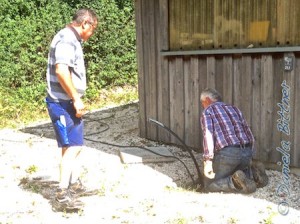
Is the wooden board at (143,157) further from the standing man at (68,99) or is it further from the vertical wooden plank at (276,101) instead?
the standing man at (68,99)

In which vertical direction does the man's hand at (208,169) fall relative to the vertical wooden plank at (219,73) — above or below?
below

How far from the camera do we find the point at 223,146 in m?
5.61

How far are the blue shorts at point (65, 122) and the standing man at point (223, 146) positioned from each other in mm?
1579

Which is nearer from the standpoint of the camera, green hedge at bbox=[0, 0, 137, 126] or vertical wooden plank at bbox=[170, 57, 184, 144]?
vertical wooden plank at bbox=[170, 57, 184, 144]

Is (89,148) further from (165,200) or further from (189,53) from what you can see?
(165,200)

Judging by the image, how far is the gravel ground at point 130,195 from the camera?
15.4ft

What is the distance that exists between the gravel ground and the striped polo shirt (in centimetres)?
123

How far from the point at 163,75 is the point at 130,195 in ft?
8.90

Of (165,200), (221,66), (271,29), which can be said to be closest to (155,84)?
(221,66)

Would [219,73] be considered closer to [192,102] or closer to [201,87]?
[201,87]

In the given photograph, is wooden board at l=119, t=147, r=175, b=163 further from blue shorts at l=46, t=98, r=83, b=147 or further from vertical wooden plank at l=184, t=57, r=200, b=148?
blue shorts at l=46, t=98, r=83, b=147

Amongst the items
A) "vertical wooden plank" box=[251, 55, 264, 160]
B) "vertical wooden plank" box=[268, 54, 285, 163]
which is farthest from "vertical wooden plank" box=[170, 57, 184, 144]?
"vertical wooden plank" box=[268, 54, 285, 163]

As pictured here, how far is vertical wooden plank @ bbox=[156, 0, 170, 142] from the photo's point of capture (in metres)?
7.34

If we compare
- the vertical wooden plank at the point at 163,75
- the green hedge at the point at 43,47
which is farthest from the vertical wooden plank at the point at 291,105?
the green hedge at the point at 43,47
